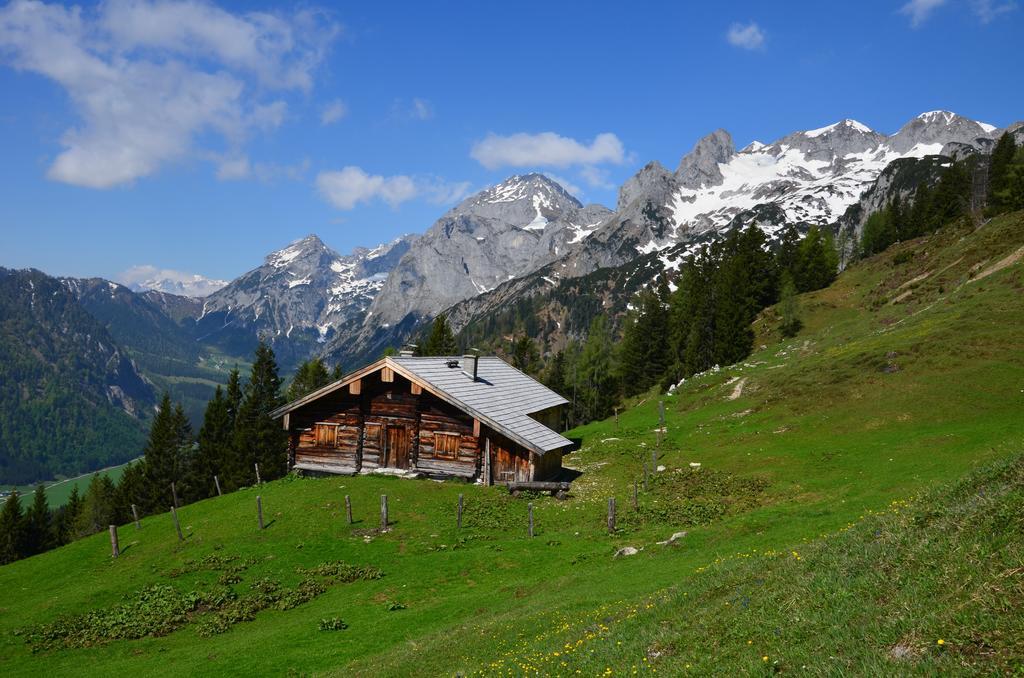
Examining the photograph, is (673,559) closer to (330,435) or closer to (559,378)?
→ (330,435)

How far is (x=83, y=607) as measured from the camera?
77.2ft

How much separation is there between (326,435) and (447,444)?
32.7ft

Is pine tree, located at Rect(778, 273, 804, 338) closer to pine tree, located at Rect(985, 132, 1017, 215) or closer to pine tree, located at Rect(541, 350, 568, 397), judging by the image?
pine tree, located at Rect(985, 132, 1017, 215)

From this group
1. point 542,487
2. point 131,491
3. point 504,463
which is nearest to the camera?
point 542,487

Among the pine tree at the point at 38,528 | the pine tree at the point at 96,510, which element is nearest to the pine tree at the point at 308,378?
the pine tree at the point at 96,510

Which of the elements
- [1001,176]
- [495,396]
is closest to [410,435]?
[495,396]

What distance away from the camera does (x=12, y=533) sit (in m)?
79.8

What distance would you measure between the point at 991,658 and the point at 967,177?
136 meters

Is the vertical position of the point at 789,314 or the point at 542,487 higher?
the point at 789,314

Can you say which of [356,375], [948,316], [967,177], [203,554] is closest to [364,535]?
[203,554]

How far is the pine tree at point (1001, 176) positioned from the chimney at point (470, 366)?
79.2 m

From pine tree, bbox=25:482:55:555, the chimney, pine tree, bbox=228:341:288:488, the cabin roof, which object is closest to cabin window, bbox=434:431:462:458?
the cabin roof

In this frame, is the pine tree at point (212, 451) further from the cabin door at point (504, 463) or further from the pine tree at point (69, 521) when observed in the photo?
the cabin door at point (504, 463)

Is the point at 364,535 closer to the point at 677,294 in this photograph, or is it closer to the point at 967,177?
the point at 677,294
